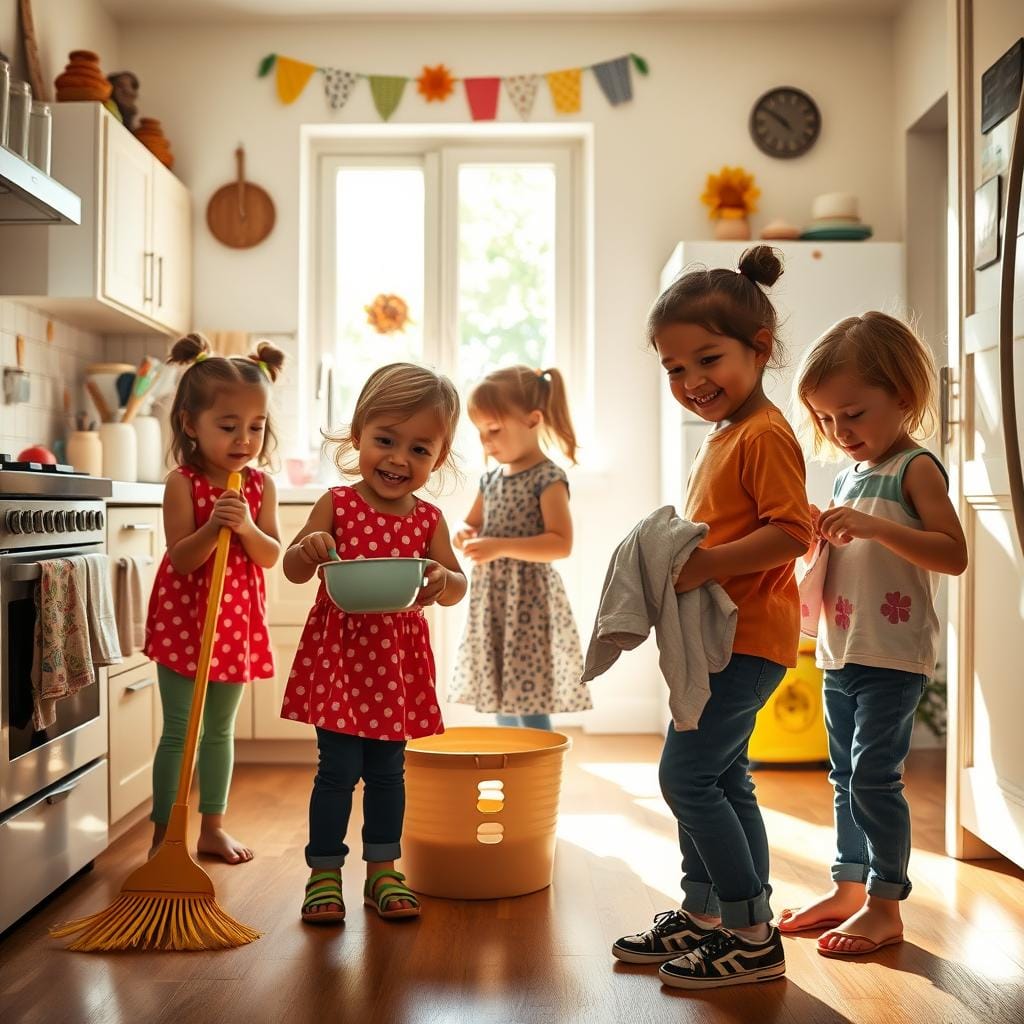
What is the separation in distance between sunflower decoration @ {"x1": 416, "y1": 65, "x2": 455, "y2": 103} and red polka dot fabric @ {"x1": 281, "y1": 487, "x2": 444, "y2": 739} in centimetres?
252

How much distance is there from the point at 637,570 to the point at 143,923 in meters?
0.99

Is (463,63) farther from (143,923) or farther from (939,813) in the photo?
(143,923)

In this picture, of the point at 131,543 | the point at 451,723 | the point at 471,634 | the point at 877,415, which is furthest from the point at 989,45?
the point at 451,723

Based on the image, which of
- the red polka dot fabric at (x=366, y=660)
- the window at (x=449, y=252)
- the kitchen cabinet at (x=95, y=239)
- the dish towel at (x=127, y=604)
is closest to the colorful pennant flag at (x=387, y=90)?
the window at (x=449, y=252)

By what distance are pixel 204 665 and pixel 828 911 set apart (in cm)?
116

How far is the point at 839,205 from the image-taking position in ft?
12.5

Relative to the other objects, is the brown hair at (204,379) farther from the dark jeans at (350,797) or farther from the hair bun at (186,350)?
the dark jeans at (350,797)

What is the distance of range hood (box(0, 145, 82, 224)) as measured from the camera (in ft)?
7.46

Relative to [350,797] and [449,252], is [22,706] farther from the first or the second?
[449,252]

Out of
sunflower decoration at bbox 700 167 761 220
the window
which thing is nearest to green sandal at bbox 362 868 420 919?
the window

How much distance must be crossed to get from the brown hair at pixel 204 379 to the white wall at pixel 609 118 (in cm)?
178

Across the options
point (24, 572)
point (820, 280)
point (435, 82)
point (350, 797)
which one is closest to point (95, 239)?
point (435, 82)

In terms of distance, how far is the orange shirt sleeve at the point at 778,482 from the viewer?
1.63m

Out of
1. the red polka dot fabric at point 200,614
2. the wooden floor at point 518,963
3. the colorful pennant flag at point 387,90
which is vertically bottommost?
the wooden floor at point 518,963
